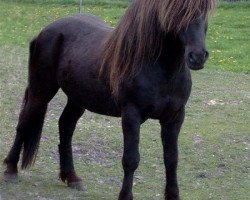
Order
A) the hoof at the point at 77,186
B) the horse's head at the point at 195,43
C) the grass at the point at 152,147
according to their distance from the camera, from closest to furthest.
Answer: the horse's head at the point at 195,43
the hoof at the point at 77,186
the grass at the point at 152,147

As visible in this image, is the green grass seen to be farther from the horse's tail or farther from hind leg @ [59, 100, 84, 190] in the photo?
the horse's tail

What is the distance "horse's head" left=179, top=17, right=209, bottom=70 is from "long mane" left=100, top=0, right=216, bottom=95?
0.04 meters

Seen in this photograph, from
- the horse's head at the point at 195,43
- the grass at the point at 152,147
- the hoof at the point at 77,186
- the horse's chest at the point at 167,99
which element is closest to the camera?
the horse's head at the point at 195,43

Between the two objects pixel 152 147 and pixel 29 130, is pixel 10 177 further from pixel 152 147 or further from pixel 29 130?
pixel 152 147

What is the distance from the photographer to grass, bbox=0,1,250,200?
6.43 metres

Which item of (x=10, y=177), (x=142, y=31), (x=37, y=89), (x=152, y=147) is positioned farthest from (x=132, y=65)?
A: (x=152, y=147)

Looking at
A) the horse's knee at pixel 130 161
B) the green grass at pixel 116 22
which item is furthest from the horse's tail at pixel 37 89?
the green grass at pixel 116 22

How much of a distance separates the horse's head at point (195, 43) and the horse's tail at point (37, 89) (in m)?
1.64

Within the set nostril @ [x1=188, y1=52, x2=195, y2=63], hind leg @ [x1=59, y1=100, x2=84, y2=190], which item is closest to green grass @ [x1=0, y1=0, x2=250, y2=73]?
hind leg @ [x1=59, y1=100, x2=84, y2=190]

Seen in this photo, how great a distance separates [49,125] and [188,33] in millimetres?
3857

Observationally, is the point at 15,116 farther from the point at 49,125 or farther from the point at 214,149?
the point at 214,149

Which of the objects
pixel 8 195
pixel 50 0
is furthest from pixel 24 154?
pixel 50 0

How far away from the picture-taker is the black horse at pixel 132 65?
492 cm

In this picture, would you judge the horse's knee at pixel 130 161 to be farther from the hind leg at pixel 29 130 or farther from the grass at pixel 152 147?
the hind leg at pixel 29 130
